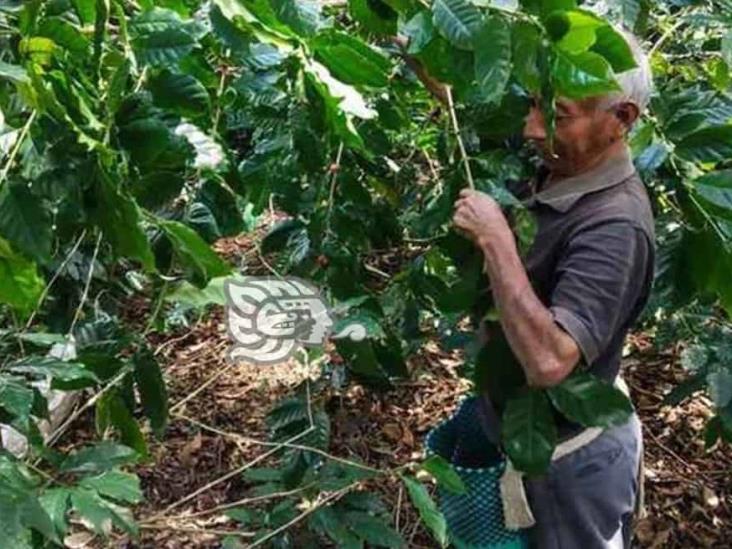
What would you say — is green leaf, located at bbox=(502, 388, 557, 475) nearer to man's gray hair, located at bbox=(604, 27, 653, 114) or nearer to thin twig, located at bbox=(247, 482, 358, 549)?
man's gray hair, located at bbox=(604, 27, 653, 114)

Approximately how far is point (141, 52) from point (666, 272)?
97cm

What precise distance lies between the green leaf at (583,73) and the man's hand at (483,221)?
0.39 metres

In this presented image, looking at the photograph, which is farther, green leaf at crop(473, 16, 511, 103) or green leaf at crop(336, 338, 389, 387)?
green leaf at crop(336, 338, 389, 387)

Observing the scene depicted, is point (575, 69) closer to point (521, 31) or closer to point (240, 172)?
point (521, 31)

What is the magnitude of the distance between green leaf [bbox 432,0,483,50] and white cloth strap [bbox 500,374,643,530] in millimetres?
898

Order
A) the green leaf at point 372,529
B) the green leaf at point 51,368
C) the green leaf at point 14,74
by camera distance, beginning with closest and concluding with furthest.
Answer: the green leaf at point 14,74, the green leaf at point 51,368, the green leaf at point 372,529

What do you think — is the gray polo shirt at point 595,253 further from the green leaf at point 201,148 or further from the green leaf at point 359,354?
the green leaf at point 201,148

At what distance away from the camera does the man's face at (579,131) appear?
1632 millimetres

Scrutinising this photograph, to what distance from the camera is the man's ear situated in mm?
1659

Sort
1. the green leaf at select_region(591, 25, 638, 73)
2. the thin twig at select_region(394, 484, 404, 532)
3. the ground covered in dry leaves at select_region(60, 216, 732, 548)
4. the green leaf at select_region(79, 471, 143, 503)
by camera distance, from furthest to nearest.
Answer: the ground covered in dry leaves at select_region(60, 216, 732, 548) < the thin twig at select_region(394, 484, 404, 532) < the green leaf at select_region(79, 471, 143, 503) < the green leaf at select_region(591, 25, 638, 73)

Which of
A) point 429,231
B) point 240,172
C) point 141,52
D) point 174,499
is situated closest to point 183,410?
point 174,499

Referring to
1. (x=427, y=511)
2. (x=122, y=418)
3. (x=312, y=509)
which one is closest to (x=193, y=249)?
(x=122, y=418)

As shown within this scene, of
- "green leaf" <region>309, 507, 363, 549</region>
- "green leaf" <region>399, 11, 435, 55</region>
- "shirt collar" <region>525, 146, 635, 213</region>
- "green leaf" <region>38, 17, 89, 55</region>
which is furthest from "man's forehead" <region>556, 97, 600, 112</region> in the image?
"green leaf" <region>309, 507, 363, 549</region>

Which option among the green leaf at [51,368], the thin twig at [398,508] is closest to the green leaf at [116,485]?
the green leaf at [51,368]
